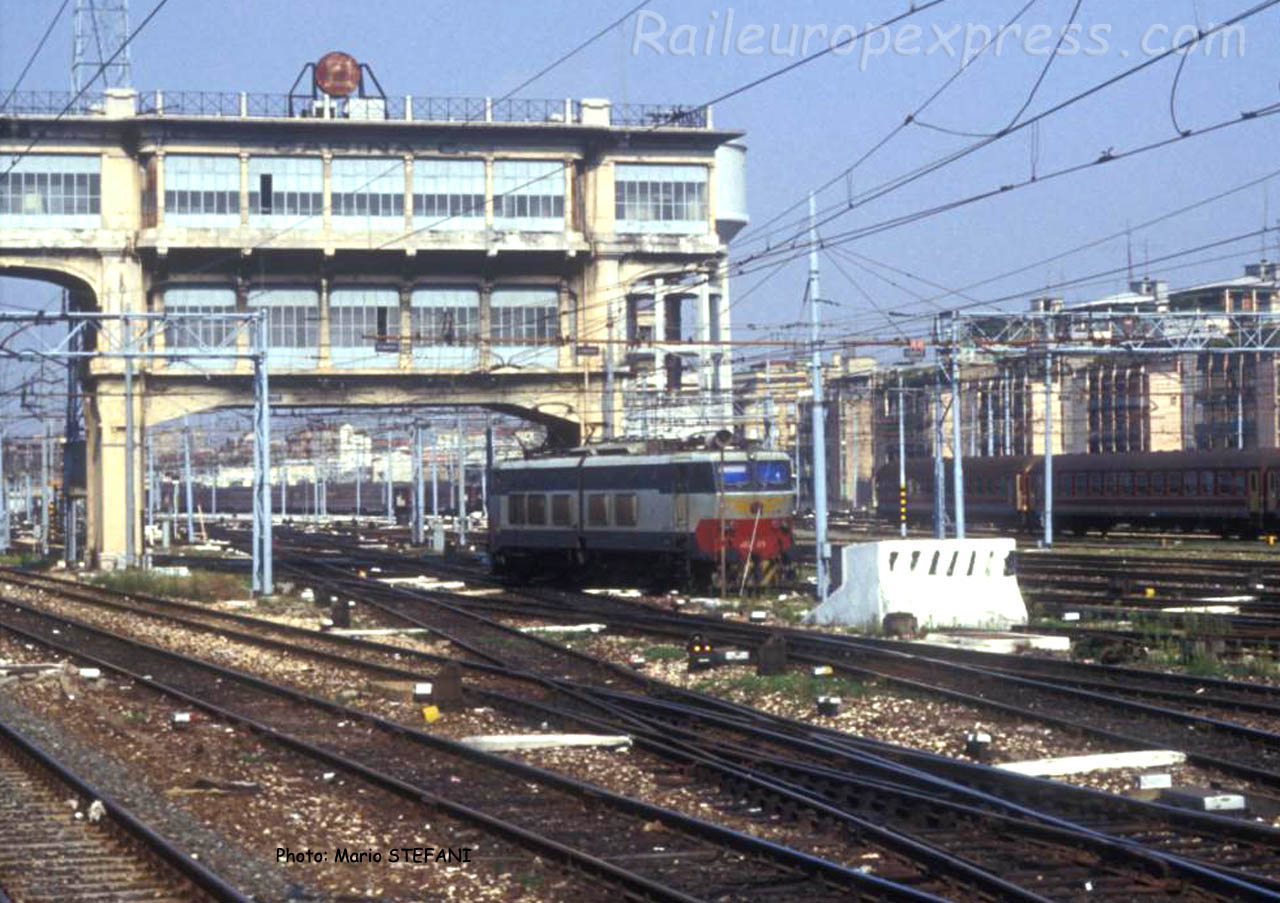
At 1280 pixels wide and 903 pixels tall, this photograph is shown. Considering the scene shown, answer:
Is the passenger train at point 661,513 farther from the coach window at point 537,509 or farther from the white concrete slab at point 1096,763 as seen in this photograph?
the white concrete slab at point 1096,763

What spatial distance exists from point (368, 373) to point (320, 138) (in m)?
6.60

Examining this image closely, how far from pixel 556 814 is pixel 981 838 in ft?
9.50

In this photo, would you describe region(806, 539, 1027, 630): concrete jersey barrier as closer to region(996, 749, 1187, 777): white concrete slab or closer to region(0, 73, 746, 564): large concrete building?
region(996, 749, 1187, 777): white concrete slab

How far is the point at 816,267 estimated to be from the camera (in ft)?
94.1

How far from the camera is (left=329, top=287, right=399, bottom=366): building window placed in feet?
162

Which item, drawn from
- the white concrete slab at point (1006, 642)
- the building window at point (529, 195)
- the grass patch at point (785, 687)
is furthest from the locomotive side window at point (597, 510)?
the building window at point (529, 195)

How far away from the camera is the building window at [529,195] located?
4919 cm

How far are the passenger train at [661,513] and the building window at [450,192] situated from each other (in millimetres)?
12961

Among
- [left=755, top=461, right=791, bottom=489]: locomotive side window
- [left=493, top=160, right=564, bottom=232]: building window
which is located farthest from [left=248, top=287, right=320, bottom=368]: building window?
[left=755, top=461, right=791, bottom=489]: locomotive side window

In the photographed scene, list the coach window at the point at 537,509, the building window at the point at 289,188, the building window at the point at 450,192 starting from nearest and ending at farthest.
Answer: the coach window at the point at 537,509
the building window at the point at 289,188
the building window at the point at 450,192

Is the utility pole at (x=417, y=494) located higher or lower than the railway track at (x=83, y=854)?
higher

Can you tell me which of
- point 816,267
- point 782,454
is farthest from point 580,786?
point 782,454

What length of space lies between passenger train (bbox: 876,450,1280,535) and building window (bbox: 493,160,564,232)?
1993 centimetres

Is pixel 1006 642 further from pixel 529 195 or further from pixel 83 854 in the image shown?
pixel 529 195
